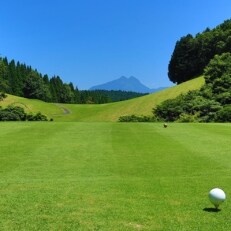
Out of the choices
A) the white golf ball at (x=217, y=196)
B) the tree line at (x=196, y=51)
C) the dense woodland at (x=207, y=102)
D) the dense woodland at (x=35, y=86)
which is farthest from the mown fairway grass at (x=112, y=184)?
the dense woodland at (x=35, y=86)

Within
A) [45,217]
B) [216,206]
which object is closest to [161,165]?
[216,206]

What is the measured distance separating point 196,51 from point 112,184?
115734 millimetres

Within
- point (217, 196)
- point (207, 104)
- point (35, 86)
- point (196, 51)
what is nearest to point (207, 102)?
point (207, 104)

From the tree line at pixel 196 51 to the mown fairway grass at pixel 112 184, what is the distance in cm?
8761

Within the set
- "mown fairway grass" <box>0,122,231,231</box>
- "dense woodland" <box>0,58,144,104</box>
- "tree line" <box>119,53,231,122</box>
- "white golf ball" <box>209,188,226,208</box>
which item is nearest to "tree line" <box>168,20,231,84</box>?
"tree line" <box>119,53,231,122</box>

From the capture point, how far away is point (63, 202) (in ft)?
34.8

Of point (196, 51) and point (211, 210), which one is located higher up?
point (196, 51)

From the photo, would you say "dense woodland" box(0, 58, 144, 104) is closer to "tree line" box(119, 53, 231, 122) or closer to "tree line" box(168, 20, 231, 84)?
"tree line" box(168, 20, 231, 84)

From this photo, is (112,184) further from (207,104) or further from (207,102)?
(207,102)

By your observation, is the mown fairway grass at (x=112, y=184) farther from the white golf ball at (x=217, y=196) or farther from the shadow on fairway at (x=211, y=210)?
the white golf ball at (x=217, y=196)

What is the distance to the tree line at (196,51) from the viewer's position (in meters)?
108

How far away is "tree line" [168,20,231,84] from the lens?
108 metres

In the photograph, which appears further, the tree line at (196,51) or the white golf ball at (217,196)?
the tree line at (196,51)

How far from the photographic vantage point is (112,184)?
12766 mm
